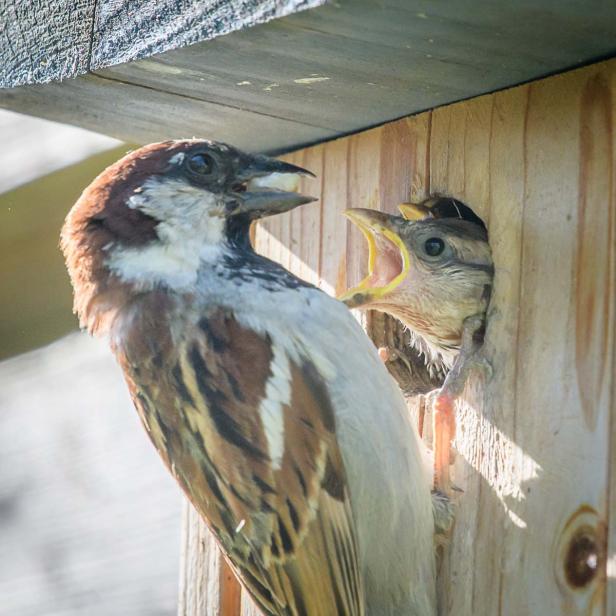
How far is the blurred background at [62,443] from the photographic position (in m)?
2.94

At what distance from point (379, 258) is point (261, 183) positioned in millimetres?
383

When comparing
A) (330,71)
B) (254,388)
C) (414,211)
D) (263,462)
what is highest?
(330,71)

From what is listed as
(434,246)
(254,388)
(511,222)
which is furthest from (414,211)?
(254,388)

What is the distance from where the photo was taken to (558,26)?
1.77m

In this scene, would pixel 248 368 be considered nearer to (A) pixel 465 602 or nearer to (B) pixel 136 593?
(A) pixel 465 602

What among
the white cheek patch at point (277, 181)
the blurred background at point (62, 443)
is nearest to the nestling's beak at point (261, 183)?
the white cheek patch at point (277, 181)

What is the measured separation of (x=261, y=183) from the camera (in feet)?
7.38

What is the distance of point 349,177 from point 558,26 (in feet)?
2.70

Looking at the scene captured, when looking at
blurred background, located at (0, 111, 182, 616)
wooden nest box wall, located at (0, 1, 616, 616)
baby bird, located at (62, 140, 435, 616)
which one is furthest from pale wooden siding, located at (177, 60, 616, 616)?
blurred background, located at (0, 111, 182, 616)

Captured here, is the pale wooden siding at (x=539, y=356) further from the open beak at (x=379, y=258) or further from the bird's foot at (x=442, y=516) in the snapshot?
the open beak at (x=379, y=258)

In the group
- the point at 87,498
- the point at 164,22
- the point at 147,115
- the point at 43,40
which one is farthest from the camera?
the point at 87,498

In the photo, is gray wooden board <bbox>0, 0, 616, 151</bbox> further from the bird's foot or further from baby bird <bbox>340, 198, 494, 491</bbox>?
the bird's foot

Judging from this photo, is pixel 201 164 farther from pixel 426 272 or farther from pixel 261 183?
pixel 426 272

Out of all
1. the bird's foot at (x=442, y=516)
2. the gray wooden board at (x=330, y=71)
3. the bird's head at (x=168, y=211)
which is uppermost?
the gray wooden board at (x=330, y=71)
